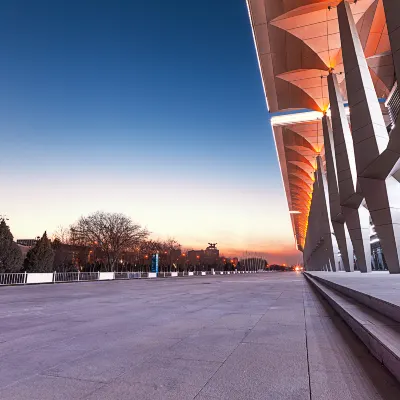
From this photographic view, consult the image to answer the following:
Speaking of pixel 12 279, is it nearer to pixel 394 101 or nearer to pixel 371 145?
pixel 371 145

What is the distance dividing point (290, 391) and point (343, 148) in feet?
73.9

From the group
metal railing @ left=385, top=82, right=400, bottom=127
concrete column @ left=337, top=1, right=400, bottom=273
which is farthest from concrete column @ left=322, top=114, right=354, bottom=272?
concrete column @ left=337, top=1, right=400, bottom=273

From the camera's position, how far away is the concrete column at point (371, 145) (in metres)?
14.3

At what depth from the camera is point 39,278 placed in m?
25.2

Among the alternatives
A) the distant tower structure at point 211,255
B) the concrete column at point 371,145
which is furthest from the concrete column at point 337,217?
the distant tower structure at point 211,255

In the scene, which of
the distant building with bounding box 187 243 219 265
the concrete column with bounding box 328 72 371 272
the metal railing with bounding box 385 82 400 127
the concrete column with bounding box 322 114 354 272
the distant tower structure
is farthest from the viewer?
the distant tower structure

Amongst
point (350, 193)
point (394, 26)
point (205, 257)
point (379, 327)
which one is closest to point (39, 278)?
point (350, 193)

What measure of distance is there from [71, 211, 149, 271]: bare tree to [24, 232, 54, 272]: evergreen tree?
14530 millimetres

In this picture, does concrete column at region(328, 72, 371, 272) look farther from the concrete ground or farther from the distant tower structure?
the distant tower structure

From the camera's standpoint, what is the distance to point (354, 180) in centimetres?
2069

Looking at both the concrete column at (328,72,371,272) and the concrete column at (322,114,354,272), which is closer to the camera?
the concrete column at (328,72,371,272)

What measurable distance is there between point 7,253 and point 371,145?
1076 inches

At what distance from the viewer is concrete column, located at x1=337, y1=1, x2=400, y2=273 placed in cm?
1430

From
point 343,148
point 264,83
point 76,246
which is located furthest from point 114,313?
point 76,246
